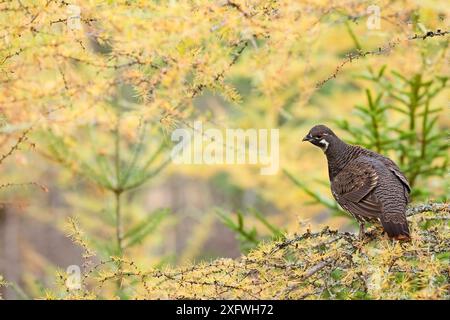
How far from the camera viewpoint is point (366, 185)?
538 centimetres

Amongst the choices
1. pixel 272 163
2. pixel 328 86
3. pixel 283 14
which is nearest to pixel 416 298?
pixel 283 14

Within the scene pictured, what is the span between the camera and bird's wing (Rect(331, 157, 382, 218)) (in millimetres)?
5172

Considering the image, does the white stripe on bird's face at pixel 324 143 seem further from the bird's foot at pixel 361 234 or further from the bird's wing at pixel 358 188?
the bird's foot at pixel 361 234

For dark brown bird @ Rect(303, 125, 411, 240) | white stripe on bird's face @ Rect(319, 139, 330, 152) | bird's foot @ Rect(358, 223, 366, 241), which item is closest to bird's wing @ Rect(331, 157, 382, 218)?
dark brown bird @ Rect(303, 125, 411, 240)

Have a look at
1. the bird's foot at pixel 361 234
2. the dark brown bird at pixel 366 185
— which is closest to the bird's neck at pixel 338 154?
the dark brown bird at pixel 366 185

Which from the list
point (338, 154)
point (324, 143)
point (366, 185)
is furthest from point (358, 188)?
point (324, 143)

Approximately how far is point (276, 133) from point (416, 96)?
5.73 m

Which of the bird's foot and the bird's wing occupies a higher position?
the bird's wing

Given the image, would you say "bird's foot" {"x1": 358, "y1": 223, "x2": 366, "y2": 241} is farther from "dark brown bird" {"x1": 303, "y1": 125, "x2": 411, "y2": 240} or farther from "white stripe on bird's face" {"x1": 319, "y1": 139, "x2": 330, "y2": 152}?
"white stripe on bird's face" {"x1": 319, "y1": 139, "x2": 330, "y2": 152}

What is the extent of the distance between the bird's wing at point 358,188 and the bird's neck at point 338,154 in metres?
0.10

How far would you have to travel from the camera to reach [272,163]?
47.1ft

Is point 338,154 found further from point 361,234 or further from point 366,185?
point 361,234

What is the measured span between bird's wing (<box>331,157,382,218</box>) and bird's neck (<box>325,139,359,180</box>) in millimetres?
98
